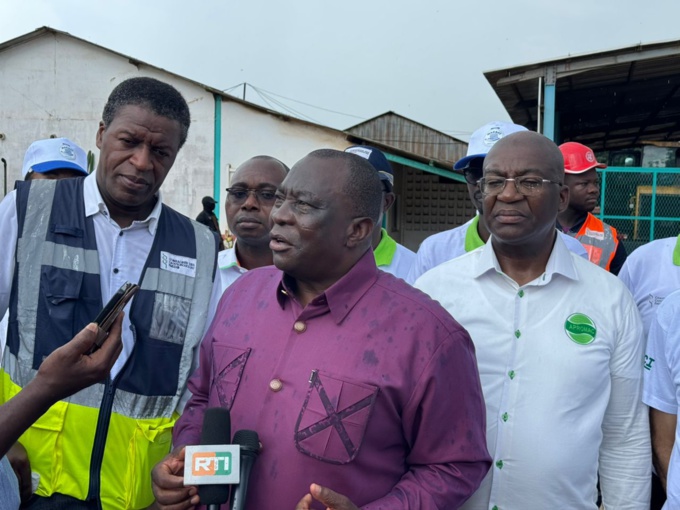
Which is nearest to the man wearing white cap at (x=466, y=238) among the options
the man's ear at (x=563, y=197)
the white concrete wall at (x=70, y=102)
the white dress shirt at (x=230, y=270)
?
the man's ear at (x=563, y=197)

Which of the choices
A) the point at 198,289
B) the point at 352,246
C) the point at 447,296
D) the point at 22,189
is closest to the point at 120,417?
the point at 198,289

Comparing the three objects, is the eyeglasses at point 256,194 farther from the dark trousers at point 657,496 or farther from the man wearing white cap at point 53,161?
the dark trousers at point 657,496

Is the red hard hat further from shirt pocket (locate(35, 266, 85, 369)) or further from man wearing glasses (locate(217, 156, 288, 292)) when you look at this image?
shirt pocket (locate(35, 266, 85, 369))

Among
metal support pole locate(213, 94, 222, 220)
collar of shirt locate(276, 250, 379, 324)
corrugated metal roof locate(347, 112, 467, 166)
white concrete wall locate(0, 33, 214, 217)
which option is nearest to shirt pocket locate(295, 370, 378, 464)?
collar of shirt locate(276, 250, 379, 324)

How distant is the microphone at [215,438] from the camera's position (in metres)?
1.77

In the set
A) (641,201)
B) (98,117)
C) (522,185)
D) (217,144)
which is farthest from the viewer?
(98,117)

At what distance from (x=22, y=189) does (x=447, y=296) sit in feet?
5.67

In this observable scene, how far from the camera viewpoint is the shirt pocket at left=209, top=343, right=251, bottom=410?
2.15m

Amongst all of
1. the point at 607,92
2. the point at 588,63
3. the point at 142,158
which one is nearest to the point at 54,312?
the point at 142,158

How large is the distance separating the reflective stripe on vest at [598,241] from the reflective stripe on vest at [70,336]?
11.8 feet

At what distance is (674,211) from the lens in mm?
11398

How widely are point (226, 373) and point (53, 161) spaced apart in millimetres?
3101

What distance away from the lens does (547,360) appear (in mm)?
2576

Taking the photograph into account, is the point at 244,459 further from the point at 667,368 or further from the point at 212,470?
the point at 667,368
